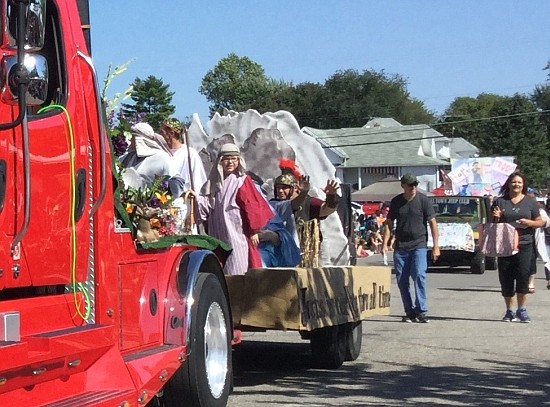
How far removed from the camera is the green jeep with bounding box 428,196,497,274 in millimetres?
25297

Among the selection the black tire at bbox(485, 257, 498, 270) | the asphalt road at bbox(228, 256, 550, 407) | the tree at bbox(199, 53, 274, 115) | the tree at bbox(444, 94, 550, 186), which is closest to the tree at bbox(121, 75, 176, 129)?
the asphalt road at bbox(228, 256, 550, 407)

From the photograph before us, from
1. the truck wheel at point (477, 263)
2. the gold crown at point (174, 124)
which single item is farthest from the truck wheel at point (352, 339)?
the truck wheel at point (477, 263)

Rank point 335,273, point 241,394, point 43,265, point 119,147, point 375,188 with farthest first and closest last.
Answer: point 375,188 < point 335,273 < point 241,394 < point 119,147 < point 43,265

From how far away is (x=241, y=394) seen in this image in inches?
316

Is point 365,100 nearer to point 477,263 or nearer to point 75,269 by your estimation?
point 477,263

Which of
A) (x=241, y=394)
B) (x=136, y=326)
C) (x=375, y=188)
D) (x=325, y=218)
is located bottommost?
(x=241, y=394)

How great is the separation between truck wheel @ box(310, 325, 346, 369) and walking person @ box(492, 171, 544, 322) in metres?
4.23

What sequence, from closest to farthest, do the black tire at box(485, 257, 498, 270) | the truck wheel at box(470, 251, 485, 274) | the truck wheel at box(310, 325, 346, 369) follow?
the truck wheel at box(310, 325, 346, 369) → the truck wheel at box(470, 251, 485, 274) → the black tire at box(485, 257, 498, 270)

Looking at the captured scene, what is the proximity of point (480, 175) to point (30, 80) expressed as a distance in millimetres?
37821

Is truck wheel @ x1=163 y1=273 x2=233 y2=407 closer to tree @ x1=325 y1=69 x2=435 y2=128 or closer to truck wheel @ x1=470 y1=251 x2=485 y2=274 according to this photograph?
truck wheel @ x1=470 y1=251 x2=485 y2=274

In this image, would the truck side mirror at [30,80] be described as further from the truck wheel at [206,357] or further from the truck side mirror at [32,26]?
the truck wheel at [206,357]

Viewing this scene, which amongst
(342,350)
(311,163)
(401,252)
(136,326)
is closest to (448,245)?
(401,252)

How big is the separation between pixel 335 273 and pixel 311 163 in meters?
3.10

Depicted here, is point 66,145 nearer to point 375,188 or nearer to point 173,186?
point 173,186
